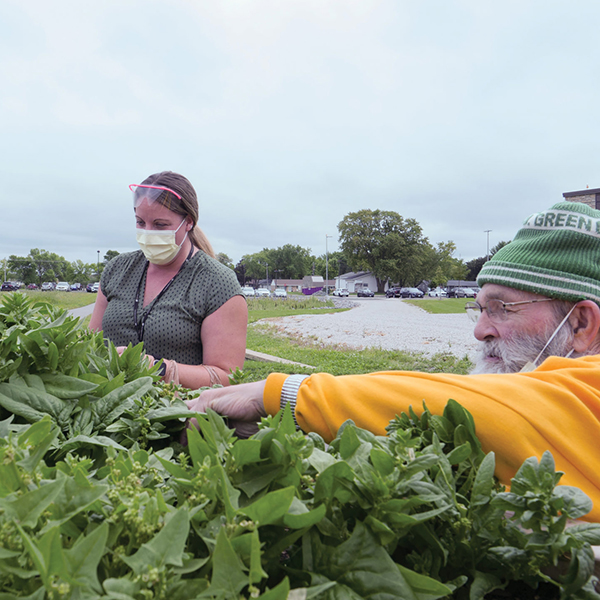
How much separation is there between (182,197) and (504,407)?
2.91m

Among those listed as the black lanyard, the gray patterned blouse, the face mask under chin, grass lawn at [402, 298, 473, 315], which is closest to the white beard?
the face mask under chin

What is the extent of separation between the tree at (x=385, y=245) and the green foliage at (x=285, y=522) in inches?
2676

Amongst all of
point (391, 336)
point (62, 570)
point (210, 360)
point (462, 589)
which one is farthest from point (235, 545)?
point (391, 336)

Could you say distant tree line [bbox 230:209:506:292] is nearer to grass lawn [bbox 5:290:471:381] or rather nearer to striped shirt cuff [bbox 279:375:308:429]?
grass lawn [bbox 5:290:471:381]

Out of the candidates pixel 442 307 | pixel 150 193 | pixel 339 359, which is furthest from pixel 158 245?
pixel 442 307

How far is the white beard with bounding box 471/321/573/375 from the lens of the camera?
6.99 ft

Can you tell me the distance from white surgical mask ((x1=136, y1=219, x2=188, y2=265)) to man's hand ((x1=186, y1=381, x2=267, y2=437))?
2.11 meters

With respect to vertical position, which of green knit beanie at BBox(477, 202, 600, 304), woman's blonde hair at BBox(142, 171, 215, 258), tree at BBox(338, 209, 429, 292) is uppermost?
tree at BBox(338, 209, 429, 292)

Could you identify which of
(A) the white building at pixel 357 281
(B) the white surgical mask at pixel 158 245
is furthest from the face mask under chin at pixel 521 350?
(A) the white building at pixel 357 281

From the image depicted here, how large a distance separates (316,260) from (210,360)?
10799 centimetres

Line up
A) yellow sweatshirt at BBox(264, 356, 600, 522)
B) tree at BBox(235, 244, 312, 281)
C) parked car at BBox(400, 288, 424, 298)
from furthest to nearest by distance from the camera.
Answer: tree at BBox(235, 244, 312, 281)
parked car at BBox(400, 288, 424, 298)
yellow sweatshirt at BBox(264, 356, 600, 522)

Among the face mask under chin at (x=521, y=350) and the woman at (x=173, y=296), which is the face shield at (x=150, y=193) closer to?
the woman at (x=173, y=296)

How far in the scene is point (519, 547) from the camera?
2.86ft

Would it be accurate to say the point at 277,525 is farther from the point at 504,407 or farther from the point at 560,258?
the point at 560,258
